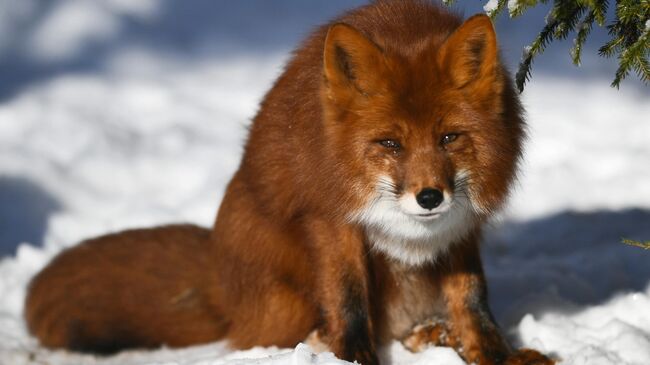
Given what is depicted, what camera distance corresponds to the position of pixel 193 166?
7.19 meters

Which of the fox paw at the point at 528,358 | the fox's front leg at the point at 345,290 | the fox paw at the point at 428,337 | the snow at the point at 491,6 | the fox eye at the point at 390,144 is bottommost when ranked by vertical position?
the fox paw at the point at 528,358

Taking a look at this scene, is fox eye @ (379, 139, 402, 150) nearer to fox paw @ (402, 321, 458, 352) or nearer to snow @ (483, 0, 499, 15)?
snow @ (483, 0, 499, 15)

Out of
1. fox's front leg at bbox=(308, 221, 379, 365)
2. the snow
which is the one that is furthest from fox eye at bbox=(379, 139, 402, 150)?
the snow

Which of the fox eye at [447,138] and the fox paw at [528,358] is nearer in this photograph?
the fox eye at [447,138]

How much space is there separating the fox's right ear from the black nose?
470mm

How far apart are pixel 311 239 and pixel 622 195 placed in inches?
130

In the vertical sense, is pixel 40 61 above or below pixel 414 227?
above

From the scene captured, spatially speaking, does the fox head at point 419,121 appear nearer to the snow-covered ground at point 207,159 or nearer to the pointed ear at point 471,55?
the pointed ear at point 471,55

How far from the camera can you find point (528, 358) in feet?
12.2

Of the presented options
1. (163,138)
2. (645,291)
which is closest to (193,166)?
(163,138)

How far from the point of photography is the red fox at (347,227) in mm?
3363

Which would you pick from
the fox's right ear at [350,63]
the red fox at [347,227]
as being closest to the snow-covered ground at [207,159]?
the red fox at [347,227]

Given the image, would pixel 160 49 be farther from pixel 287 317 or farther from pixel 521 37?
pixel 287 317

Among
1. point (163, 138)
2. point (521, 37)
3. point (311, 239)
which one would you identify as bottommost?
point (311, 239)
